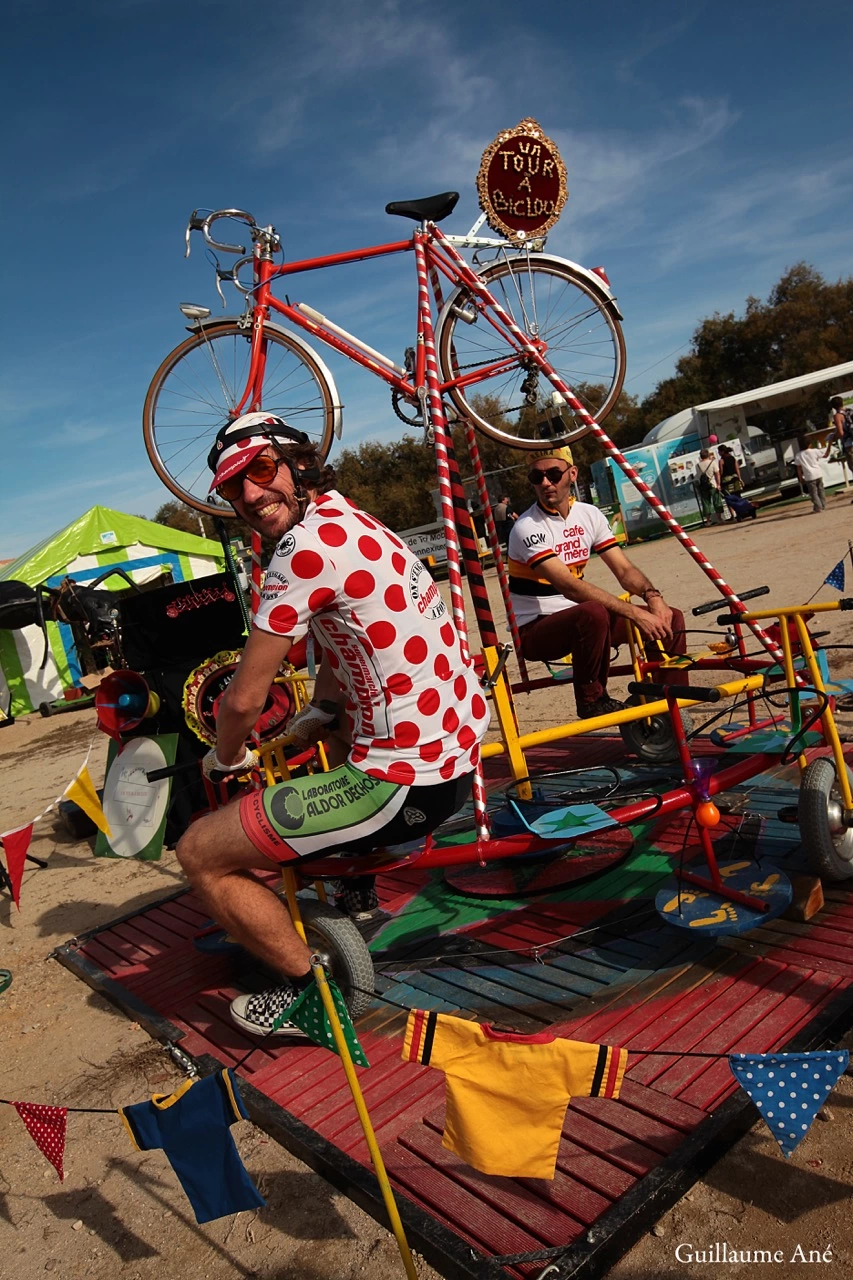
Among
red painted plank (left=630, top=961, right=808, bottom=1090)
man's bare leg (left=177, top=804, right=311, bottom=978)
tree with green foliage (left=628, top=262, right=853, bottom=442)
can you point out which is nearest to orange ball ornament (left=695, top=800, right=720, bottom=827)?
red painted plank (left=630, top=961, right=808, bottom=1090)

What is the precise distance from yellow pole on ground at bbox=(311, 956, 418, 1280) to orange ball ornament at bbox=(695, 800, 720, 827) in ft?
5.56

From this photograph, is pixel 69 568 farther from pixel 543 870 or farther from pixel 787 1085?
pixel 787 1085

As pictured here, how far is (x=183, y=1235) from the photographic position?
2453 mm

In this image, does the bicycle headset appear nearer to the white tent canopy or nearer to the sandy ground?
the sandy ground

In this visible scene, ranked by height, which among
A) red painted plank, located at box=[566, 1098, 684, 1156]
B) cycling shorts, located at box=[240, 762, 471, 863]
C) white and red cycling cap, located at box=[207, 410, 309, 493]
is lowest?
red painted plank, located at box=[566, 1098, 684, 1156]

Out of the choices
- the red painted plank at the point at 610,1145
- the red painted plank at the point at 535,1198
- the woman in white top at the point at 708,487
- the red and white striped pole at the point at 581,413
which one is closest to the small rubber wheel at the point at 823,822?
the red and white striped pole at the point at 581,413

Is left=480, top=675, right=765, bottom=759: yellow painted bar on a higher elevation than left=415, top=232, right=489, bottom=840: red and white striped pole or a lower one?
lower

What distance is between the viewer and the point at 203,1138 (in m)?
2.16

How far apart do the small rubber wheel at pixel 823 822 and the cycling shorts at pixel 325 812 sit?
1438mm

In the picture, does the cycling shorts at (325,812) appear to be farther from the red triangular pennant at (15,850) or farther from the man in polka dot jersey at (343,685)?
the red triangular pennant at (15,850)

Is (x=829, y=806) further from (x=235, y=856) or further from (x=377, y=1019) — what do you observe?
(x=235, y=856)

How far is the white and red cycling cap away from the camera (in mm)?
2814

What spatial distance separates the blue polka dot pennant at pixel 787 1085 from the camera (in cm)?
179

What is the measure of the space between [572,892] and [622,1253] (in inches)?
74.4
